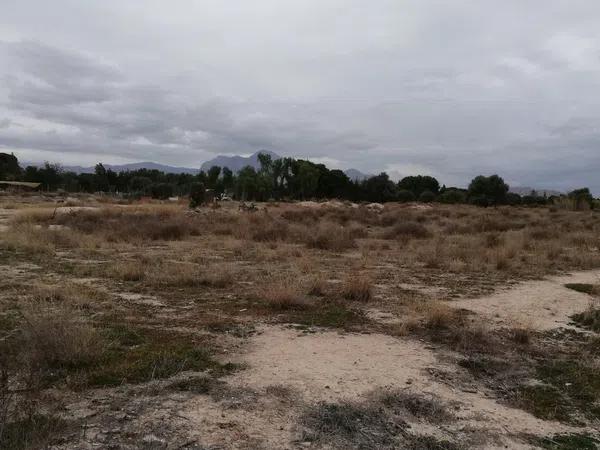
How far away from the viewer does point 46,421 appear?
13.9 ft

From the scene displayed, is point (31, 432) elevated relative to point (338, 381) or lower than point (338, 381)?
elevated

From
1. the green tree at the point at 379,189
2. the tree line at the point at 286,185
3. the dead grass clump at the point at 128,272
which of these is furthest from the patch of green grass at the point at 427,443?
the green tree at the point at 379,189

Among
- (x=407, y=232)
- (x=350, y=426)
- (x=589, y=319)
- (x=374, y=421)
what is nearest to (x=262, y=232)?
(x=407, y=232)

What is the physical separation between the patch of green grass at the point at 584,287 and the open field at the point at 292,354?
0.17 feet

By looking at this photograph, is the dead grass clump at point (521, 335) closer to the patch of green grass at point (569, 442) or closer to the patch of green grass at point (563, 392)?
the patch of green grass at point (563, 392)

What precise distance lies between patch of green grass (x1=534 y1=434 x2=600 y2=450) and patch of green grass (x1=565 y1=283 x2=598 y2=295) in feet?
25.7

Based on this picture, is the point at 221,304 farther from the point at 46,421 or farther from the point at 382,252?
the point at 382,252

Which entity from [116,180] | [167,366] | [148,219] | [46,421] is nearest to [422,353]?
[167,366]

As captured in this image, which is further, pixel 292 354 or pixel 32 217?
pixel 32 217

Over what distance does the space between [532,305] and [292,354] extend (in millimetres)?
5971

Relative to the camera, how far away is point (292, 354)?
6730mm

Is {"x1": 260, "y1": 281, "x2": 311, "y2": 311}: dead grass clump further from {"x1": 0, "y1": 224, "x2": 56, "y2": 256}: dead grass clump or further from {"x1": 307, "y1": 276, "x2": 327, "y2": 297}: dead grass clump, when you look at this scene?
{"x1": 0, "y1": 224, "x2": 56, "y2": 256}: dead grass clump

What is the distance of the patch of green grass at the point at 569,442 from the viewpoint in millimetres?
4723

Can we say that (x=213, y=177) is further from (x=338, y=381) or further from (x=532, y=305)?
(x=338, y=381)
